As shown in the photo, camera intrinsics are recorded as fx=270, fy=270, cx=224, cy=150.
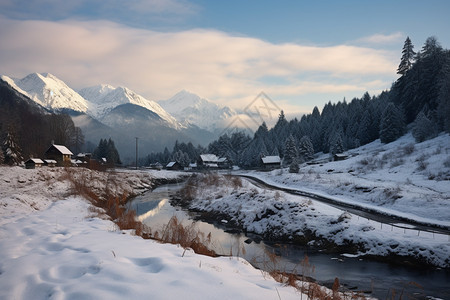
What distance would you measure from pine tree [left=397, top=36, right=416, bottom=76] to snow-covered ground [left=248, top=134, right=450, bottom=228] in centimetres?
3339

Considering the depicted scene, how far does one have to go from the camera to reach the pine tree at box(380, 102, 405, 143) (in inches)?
2388

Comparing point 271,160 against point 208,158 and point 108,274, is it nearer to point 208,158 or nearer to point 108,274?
point 208,158

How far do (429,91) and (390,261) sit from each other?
2446 inches

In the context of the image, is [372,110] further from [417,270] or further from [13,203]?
[13,203]

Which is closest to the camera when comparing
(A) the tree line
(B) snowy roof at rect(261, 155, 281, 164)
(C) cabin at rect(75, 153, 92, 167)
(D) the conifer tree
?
(D) the conifer tree

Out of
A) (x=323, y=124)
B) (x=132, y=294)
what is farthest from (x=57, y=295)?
(x=323, y=124)

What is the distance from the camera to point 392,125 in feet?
199

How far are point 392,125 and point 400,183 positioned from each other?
37.1 m

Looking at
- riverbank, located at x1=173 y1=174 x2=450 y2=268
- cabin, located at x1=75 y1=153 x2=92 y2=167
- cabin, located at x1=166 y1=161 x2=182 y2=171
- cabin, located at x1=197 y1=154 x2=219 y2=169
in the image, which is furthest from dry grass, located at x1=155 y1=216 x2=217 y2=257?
cabin, located at x1=166 y1=161 x2=182 y2=171

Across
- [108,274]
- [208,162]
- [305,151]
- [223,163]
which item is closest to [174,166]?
[208,162]

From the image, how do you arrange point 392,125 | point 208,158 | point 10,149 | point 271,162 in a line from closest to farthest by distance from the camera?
1. point 10,149
2. point 392,125
3. point 271,162
4. point 208,158

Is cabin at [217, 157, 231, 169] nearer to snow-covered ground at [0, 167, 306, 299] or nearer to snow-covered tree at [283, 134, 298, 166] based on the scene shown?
snow-covered tree at [283, 134, 298, 166]

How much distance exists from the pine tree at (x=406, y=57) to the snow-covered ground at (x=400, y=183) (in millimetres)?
33395

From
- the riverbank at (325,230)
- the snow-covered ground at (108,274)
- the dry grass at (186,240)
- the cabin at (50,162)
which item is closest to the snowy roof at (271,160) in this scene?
the riverbank at (325,230)
